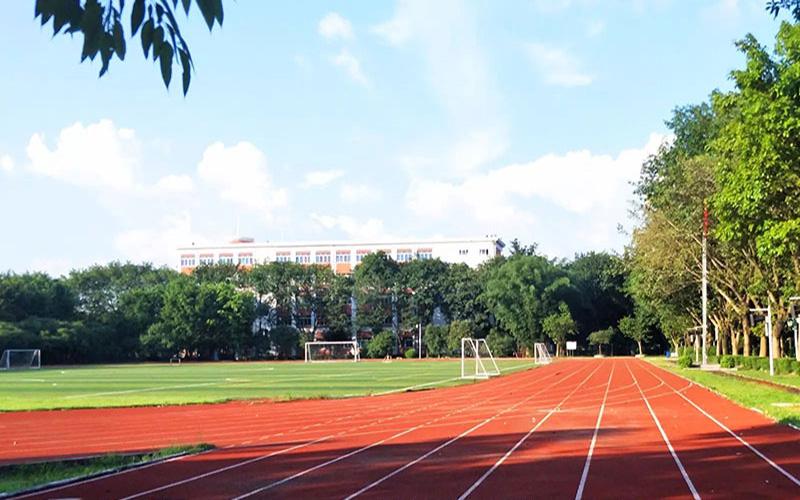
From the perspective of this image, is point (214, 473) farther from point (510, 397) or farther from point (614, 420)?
point (510, 397)

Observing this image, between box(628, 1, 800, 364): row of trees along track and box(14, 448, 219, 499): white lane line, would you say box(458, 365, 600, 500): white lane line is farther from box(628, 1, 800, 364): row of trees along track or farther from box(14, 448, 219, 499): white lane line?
box(628, 1, 800, 364): row of trees along track

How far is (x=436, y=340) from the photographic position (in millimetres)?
83188

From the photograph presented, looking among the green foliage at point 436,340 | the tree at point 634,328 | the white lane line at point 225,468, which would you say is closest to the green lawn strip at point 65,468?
the white lane line at point 225,468

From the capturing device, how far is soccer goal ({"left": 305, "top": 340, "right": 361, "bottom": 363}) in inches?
3041

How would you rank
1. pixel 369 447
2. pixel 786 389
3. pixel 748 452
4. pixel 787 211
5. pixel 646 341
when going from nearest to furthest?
pixel 748 452
pixel 369 447
pixel 786 389
pixel 787 211
pixel 646 341

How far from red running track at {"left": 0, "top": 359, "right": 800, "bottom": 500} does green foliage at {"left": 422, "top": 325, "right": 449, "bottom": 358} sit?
62.7m

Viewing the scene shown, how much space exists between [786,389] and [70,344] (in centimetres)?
6344

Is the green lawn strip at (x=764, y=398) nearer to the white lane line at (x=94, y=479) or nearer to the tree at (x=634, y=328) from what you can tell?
the white lane line at (x=94, y=479)

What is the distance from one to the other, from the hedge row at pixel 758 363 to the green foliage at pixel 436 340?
45.2 metres

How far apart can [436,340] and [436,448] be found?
2831 inches

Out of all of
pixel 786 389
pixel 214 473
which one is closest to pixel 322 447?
pixel 214 473

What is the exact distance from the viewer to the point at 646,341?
285 feet

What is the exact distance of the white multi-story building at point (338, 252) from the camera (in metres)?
106

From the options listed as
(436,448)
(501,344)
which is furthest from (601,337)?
(436,448)
